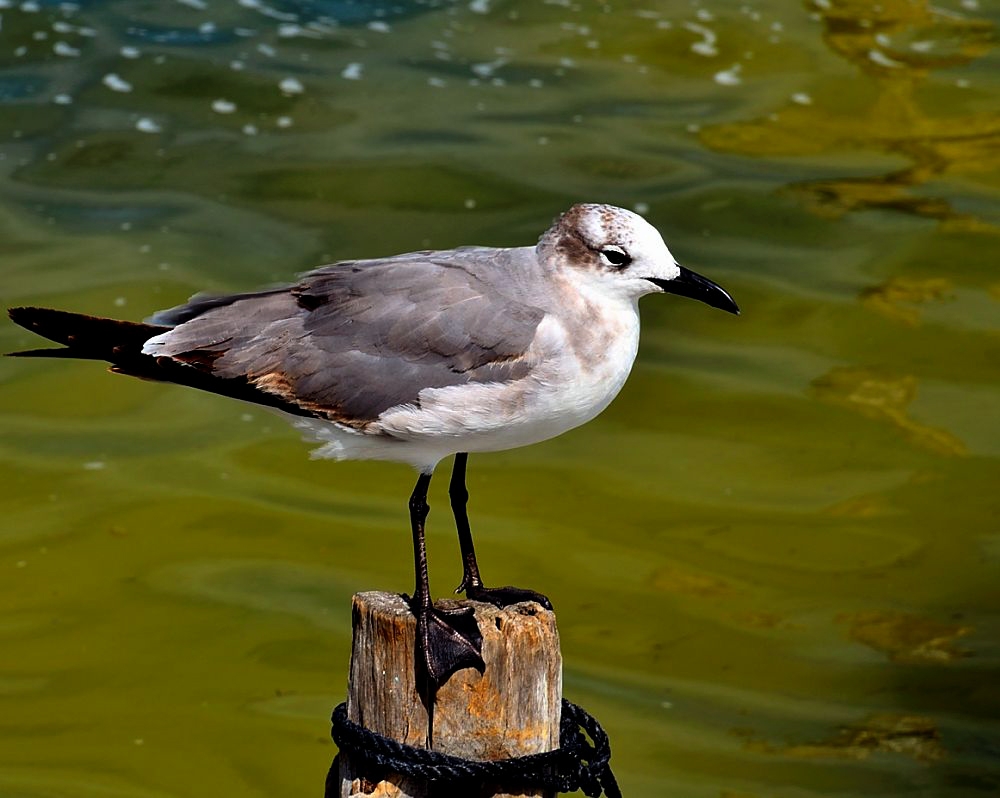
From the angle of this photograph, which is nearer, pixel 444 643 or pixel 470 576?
pixel 444 643

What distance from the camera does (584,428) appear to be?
9.26m

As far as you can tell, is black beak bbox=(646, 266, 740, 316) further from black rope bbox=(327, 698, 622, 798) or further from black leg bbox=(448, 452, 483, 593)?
black rope bbox=(327, 698, 622, 798)

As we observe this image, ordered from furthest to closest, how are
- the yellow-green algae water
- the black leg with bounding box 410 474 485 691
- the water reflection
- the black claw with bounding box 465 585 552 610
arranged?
the water reflection < the yellow-green algae water < the black claw with bounding box 465 585 552 610 < the black leg with bounding box 410 474 485 691

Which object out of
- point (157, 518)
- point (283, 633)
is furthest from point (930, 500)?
point (157, 518)

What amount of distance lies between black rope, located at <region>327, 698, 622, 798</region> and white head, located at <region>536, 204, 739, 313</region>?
116cm

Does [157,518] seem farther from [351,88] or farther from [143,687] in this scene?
[351,88]

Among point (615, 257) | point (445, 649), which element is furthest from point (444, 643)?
point (615, 257)

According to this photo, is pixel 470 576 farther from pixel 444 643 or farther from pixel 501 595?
pixel 444 643

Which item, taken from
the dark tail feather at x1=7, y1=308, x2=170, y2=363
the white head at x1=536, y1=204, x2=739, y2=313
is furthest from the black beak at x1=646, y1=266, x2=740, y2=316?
the dark tail feather at x1=7, y1=308, x2=170, y2=363

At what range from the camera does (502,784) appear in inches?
155

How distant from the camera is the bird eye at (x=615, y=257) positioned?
4316 mm

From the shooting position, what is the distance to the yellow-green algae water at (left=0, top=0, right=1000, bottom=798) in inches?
282

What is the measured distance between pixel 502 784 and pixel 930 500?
5.20 meters

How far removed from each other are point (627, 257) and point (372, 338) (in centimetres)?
74
